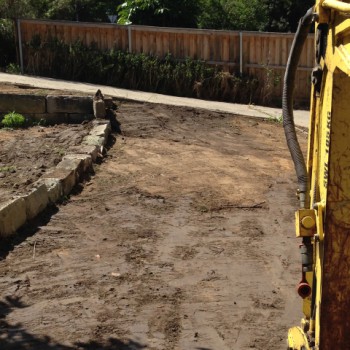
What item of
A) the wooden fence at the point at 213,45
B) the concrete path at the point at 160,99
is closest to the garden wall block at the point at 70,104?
the concrete path at the point at 160,99

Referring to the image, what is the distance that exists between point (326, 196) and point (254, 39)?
53.6 feet

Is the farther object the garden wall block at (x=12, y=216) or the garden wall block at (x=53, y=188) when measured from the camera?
the garden wall block at (x=53, y=188)

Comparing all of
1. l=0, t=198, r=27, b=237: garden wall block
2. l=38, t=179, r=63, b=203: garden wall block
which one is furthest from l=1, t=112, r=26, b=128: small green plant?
l=0, t=198, r=27, b=237: garden wall block

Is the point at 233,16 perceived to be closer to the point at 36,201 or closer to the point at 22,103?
the point at 22,103

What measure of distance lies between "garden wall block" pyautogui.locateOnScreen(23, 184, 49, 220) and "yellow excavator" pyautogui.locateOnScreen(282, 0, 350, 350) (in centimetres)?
487

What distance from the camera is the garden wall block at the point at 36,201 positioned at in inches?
327

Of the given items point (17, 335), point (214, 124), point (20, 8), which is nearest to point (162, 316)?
point (17, 335)

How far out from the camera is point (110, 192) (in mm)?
9891

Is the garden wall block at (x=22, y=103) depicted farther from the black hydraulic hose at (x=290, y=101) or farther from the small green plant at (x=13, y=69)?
the black hydraulic hose at (x=290, y=101)

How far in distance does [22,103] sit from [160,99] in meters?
3.90

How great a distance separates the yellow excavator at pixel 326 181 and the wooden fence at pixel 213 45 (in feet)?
49.9

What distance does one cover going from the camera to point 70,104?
1437 cm

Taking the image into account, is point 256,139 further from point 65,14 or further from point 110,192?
point 65,14

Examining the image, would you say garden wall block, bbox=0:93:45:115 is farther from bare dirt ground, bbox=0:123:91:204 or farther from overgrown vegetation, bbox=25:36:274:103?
overgrown vegetation, bbox=25:36:274:103
